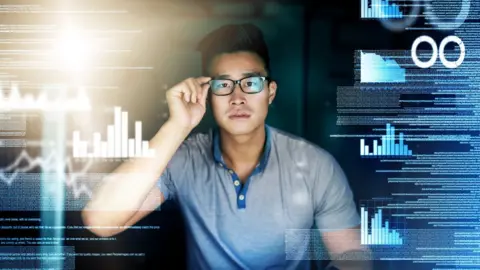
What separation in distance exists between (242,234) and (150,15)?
0.76m

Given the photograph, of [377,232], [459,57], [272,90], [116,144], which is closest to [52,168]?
[116,144]

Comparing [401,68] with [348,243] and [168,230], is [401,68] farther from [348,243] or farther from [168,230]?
[168,230]

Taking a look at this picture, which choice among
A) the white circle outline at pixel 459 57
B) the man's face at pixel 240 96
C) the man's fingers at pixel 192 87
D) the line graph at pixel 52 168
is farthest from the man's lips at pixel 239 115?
the white circle outline at pixel 459 57

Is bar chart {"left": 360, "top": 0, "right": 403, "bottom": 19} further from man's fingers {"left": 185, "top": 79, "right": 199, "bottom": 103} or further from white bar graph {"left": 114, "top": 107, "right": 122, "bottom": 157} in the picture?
white bar graph {"left": 114, "top": 107, "right": 122, "bottom": 157}

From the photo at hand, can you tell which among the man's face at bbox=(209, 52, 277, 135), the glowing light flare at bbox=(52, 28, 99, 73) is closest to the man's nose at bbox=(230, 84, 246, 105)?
the man's face at bbox=(209, 52, 277, 135)

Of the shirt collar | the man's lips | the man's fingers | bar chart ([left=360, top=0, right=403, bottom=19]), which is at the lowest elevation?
the shirt collar

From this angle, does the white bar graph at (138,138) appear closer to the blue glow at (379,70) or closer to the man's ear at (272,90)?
the man's ear at (272,90)

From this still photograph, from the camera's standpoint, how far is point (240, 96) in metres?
1.51

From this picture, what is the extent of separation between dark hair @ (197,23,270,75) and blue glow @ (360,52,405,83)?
1.02 ft

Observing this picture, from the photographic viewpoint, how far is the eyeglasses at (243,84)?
A: 1511 mm

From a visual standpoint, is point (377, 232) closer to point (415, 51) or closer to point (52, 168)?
point (415, 51)

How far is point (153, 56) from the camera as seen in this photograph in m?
1.54

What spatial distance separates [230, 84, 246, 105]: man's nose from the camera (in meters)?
1.51

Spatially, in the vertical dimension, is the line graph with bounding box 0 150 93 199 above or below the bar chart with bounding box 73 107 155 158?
below
